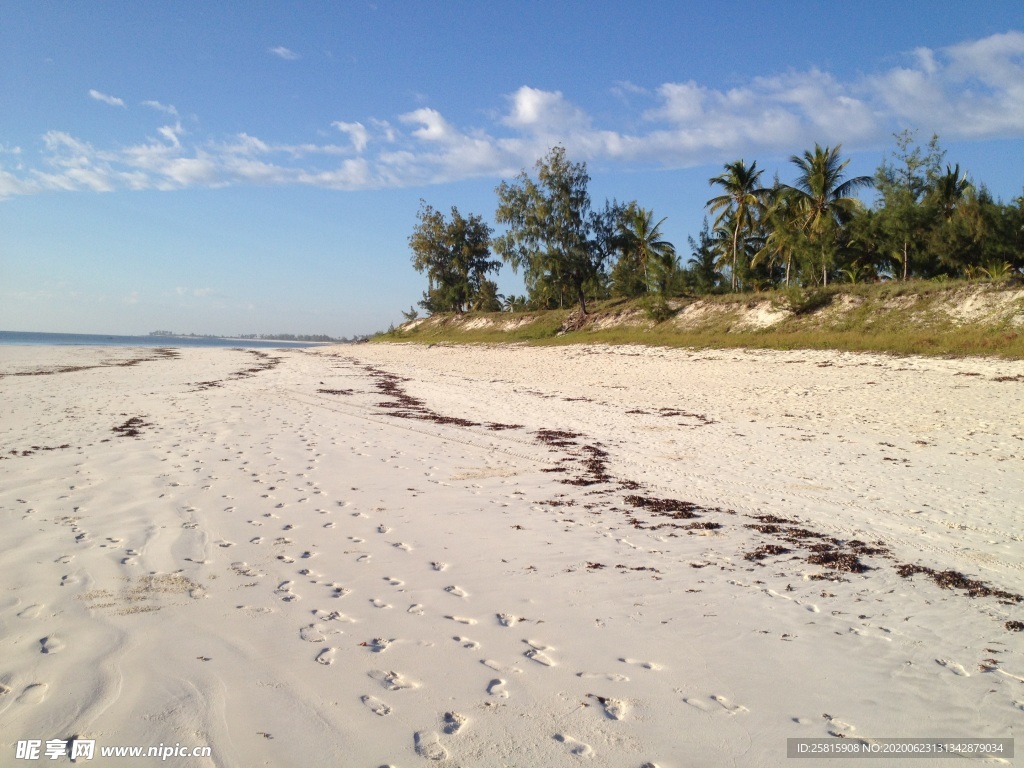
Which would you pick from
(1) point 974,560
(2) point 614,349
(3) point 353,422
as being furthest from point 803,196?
(1) point 974,560

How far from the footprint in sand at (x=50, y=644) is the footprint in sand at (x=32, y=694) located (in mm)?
363

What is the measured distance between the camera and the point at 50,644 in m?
3.40

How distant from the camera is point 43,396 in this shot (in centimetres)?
1552

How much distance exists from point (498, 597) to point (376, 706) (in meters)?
1.37

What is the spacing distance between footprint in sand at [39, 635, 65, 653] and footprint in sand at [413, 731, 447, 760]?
209cm

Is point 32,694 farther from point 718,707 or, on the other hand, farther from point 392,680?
point 718,707

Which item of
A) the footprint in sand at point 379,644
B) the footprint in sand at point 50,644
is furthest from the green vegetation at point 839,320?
the footprint in sand at point 50,644

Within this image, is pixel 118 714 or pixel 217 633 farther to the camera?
A: pixel 217 633

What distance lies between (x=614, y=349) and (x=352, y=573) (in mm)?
23335

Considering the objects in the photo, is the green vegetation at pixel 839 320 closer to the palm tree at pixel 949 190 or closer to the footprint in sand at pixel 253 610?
the palm tree at pixel 949 190

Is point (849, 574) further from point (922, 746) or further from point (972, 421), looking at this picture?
point (972, 421)

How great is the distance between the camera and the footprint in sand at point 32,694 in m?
2.87

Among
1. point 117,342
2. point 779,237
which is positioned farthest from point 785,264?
point 117,342

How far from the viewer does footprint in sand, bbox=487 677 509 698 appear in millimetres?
2998
